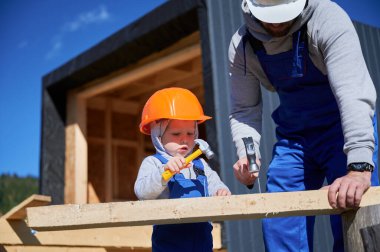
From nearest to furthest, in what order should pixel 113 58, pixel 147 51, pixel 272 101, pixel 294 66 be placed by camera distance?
pixel 294 66 < pixel 272 101 < pixel 147 51 < pixel 113 58

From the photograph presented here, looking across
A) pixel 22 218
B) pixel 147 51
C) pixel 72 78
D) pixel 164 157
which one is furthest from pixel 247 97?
pixel 72 78

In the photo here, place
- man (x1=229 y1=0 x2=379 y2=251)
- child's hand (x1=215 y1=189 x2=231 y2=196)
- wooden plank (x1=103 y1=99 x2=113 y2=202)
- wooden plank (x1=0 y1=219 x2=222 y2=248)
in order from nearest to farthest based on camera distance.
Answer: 1. man (x1=229 y1=0 x2=379 y2=251)
2. child's hand (x1=215 y1=189 x2=231 y2=196)
3. wooden plank (x1=0 y1=219 x2=222 y2=248)
4. wooden plank (x1=103 y1=99 x2=113 y2=202)

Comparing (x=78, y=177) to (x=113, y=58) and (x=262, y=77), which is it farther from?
(x=262, y=77)

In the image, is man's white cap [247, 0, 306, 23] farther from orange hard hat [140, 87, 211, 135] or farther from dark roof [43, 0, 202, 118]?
dark roof [43, 0, 202, 118]

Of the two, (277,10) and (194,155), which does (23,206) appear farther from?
(277,10)

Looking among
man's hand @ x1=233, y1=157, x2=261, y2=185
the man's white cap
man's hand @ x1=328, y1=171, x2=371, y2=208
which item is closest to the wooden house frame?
man's hand @ x1=233, y1=157, x2=261, y2=185

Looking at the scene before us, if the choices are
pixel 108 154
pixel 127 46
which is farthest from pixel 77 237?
pixel 108 154

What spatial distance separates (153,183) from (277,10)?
1.05 metres

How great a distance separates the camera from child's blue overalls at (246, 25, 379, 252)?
7.91 feet

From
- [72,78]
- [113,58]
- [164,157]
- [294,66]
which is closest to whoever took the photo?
[294,66]

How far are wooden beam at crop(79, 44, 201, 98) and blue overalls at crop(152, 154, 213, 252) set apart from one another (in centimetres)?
457

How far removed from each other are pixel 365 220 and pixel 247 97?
1.21m

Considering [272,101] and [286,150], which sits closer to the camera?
[286,150]

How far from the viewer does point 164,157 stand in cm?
265
